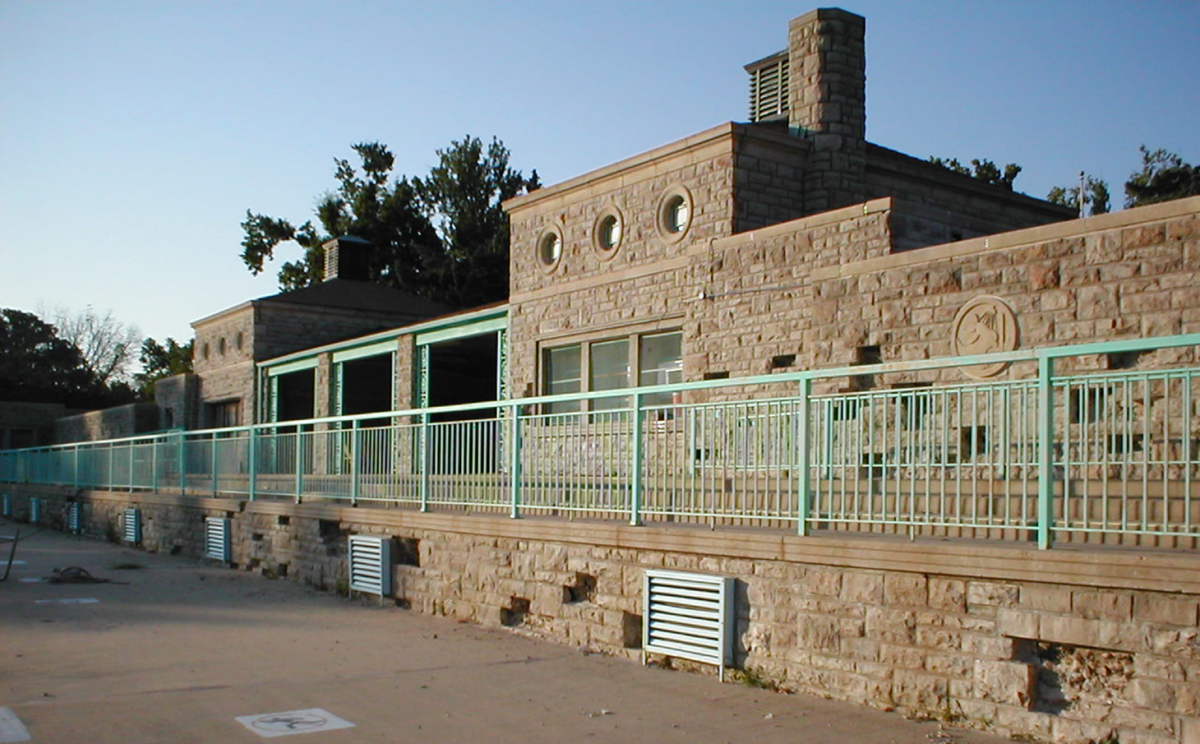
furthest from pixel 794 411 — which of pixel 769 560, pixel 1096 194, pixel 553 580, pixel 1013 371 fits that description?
pixel 1096 194

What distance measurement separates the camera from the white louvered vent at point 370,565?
12.0 metres

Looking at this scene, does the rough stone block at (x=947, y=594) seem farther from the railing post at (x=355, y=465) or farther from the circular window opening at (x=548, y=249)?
the circular window opening at (x=548, y=249)

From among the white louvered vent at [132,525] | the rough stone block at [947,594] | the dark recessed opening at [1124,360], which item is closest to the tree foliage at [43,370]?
the white louvered vent at [132,525]

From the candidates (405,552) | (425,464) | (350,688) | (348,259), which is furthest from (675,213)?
(348,259)

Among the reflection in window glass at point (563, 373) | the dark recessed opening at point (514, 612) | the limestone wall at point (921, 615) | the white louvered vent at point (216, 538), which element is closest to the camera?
the limestone wall at point (921, 615)

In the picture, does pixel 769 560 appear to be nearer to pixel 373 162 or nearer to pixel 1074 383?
pixel 1074 383

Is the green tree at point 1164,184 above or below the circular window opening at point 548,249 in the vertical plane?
above

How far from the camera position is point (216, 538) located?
16812 mm

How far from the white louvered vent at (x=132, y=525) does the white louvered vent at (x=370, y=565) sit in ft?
30.9

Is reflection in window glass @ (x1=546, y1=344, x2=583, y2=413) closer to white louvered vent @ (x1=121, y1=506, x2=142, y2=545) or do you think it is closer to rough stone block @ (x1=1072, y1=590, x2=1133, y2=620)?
white louvered vent @ (x1=121, y1=506, x2=142, y2=545)

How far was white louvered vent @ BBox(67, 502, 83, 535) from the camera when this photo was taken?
23781 mm

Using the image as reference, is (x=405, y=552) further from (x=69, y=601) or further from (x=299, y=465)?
(x=69, y=601)

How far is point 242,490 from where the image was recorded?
1670 centimetres

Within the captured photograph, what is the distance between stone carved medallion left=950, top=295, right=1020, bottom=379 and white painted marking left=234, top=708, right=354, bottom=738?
6.78 meters
